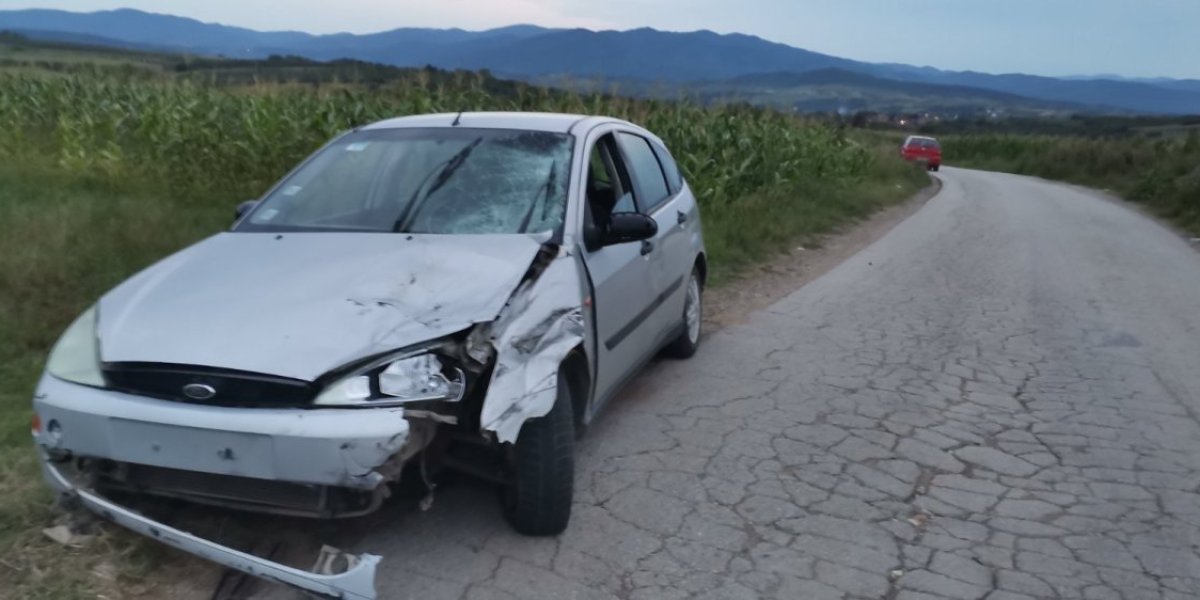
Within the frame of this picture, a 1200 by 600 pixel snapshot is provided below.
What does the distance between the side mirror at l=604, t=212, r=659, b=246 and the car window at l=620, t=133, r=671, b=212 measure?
3.09 ft

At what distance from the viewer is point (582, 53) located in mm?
18891

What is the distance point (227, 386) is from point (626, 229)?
2.18m

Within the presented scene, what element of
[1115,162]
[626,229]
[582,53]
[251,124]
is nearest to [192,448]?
[626,229]

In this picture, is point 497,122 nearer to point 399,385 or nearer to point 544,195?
point 544,195

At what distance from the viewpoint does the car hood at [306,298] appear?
357cm

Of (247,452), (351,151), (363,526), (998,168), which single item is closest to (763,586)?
(363,526)

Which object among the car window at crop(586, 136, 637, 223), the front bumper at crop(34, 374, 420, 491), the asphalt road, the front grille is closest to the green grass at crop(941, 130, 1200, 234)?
the asphalt road

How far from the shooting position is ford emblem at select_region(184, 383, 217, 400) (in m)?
3.49

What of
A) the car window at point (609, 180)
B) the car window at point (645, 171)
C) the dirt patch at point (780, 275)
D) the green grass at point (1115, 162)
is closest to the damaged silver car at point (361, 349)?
the car window at point (609, 180)

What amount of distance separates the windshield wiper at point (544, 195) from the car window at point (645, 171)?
3.25ft

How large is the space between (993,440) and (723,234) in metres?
6.67

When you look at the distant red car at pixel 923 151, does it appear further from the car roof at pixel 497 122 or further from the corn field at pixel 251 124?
the car roof at pixel 497 122

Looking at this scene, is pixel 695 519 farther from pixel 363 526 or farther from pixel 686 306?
pixel 686 306

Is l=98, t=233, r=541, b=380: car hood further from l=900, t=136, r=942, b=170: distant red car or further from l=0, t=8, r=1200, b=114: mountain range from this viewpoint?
l=900, t=136, r=942, b=170: distant red car
